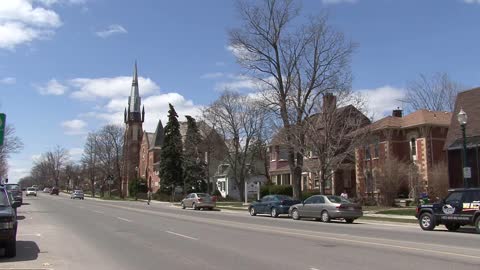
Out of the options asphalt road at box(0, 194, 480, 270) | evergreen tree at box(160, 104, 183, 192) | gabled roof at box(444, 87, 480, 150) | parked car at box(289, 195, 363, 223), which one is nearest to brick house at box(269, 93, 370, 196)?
gabled roof at box(444, 87, 480, 150)

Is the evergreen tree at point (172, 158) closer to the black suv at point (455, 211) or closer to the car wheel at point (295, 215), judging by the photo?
the car wheel at point (295, 215)

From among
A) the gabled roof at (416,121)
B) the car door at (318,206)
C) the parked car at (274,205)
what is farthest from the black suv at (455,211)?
the gabled roof at (416,121)

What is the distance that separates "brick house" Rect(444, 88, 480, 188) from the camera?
1462 inches

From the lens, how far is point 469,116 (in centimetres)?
3884

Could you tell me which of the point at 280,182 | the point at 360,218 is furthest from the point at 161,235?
the point at 280,182

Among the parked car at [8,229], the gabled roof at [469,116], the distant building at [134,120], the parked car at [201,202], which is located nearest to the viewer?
the parked car at [8,229]

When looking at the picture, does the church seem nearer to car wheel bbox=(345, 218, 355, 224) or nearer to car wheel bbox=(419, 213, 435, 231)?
car wheel bbox=(345, 218, 355, 224)

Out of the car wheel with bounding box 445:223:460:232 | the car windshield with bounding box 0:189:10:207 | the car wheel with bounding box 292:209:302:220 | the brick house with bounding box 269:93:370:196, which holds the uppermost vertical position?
the brick house with bounding box 269:93:370:196

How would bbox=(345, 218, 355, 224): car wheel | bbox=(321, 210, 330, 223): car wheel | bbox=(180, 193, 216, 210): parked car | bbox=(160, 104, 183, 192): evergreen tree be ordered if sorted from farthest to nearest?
bbox=(160, 104, 183, 192): evergreen tree
bbox=(180, 193, 216, 210): parked car
bbox=(345, 218, 355, 224): car wheel
bbox=(321, 210, 330, 223): car wheel

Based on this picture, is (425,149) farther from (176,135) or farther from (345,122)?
(176,135)

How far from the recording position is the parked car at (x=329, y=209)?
2719 centimetres

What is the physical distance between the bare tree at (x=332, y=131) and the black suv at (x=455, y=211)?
1550cm

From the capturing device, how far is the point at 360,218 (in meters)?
30.2

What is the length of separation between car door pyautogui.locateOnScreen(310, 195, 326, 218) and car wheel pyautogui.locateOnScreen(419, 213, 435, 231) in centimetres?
630
